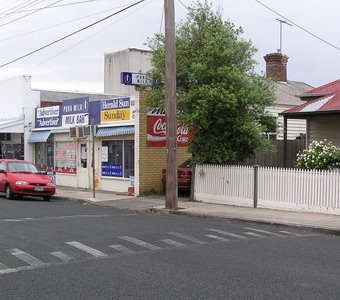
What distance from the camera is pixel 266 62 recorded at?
102 feet

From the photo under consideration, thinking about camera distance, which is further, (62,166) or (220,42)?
(62,166)

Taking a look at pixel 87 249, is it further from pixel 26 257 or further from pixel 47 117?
pixel 47 117

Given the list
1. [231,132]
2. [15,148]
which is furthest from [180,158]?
[15,148]

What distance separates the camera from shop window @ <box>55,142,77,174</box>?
23.9 meters

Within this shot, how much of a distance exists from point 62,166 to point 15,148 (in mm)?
5444

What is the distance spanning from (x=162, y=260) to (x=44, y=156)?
66.9ft

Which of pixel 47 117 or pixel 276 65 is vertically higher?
pixel 276 65

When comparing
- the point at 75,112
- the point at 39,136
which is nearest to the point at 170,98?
the point at 75,112

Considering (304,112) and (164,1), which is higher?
(164,1)

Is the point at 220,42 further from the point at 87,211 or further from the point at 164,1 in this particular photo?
the point at 87,211

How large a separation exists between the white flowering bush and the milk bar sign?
7393mm

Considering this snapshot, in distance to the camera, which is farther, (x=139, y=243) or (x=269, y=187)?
(x=269, y=187)

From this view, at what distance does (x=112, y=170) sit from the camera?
21.2 m

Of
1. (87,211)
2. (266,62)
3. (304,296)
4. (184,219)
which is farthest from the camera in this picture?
(266,62)
